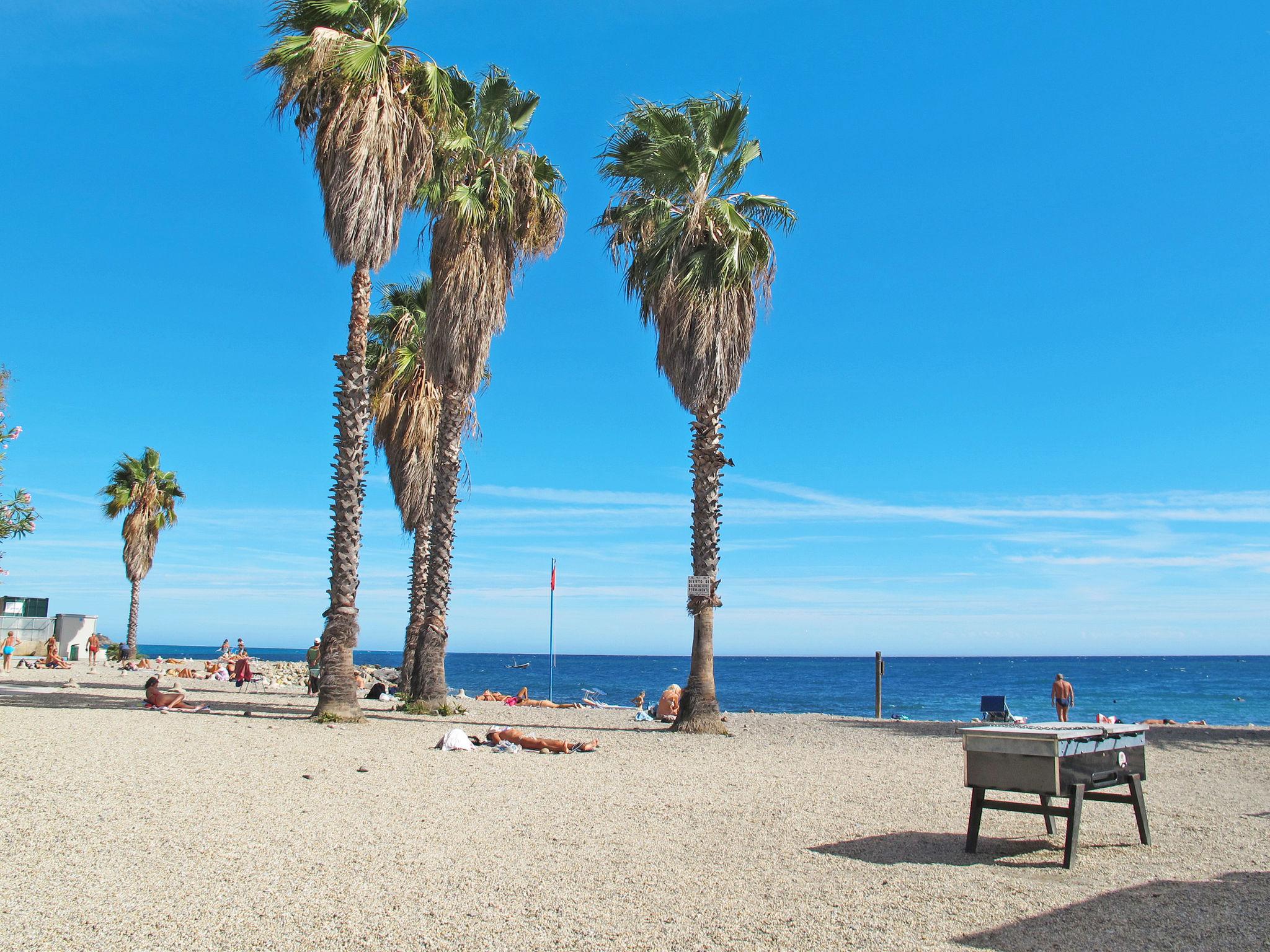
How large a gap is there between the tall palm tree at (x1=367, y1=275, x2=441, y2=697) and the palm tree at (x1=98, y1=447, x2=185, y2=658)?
2120 centimetres

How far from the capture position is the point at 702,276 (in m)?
16.7

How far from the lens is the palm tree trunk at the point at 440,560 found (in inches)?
718

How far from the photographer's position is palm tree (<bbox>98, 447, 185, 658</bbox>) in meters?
39.6

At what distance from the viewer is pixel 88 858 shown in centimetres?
638

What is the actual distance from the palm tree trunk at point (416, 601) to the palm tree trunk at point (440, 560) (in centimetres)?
162

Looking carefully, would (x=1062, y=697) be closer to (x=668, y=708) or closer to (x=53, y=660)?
(x=668, y=708)

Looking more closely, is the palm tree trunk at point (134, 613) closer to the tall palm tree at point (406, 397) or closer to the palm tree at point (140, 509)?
the palm tree at point (140, 509)

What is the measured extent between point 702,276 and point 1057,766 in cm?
1184

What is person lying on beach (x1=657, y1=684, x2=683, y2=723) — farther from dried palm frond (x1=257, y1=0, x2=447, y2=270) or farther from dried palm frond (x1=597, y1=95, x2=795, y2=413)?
→ dried palm frond (x1=257, y1=0, x2=447, y2=270)

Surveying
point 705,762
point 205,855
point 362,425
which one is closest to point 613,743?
point 705,762

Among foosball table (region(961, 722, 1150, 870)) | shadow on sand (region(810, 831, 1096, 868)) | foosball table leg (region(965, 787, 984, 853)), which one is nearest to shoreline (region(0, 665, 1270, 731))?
shadow on sand (region(810, 831, 1096, 868))

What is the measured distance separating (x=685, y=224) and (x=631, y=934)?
13717 millimetres

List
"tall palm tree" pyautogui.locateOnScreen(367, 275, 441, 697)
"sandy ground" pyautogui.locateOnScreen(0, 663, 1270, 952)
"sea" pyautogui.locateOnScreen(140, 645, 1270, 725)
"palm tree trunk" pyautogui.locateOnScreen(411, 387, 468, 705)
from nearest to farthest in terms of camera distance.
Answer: "sandy ground" pyautogui.locateOnScreen(0, 663, 1270, 952) → "palm tree trunk" pyautogui.locateOnScreen(411, 387, 468, 705) → "tall palm tree" pyautogui.locateOnScreen(367, 275, 441, 697) → "sea" pyautogui.locateOnScreen(140, 645, 1270, 725)

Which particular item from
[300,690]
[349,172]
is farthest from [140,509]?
[349,172]
